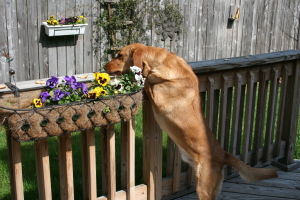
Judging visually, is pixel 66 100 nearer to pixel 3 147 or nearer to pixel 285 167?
pixel 3 147

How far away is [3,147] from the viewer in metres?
4.46

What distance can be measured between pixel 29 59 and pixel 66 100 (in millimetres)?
3471

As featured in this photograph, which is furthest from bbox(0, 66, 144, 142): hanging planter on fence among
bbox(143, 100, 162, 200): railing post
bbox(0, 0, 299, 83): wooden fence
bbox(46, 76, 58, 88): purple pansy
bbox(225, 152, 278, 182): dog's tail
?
bbox(0, 0, 299, 83): wooden fence

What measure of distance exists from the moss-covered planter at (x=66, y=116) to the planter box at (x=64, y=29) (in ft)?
10.3

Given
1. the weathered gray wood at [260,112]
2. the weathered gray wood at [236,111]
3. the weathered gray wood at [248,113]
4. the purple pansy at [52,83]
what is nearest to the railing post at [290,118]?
the weathered gray wood at [260,112]

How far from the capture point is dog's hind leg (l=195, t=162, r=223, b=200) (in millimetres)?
2971

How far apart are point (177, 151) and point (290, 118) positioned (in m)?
1.49

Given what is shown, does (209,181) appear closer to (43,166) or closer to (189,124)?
(189,124)

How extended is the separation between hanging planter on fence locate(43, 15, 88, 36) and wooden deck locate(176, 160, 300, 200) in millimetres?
3173

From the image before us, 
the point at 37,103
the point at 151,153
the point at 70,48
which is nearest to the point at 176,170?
the point at 151,153

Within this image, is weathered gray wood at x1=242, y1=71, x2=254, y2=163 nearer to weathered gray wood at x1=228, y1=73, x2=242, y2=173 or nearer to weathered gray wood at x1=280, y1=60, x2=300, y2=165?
weathered gray wood at x1=228, y1=73, x2=242, y2=173

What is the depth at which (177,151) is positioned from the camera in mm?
3369

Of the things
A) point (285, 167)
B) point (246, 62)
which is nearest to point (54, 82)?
point (246, 62)

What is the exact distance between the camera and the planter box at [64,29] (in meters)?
5.36
